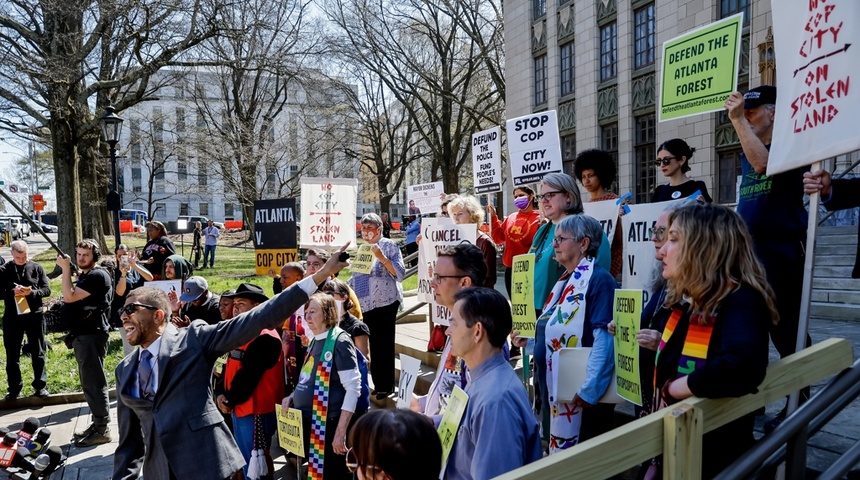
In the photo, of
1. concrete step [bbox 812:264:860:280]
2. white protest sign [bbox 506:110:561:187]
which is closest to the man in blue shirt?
white protest sign [bbox 506:110:561:187]

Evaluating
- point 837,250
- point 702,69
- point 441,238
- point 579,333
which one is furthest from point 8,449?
point 837,250

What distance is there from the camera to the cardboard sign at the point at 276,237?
6.85 metres

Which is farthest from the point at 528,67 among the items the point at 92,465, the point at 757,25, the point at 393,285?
the point at 92,465

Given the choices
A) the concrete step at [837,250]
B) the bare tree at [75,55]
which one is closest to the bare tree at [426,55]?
the bare tree at [75,55]

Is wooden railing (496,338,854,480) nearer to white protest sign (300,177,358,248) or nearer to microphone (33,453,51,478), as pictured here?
microphone (33,453,51,478)

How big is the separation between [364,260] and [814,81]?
437 cm

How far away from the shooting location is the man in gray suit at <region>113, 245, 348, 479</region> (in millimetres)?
3514

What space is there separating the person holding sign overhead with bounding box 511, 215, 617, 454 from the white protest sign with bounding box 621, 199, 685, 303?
73cm

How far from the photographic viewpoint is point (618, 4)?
19625 mm

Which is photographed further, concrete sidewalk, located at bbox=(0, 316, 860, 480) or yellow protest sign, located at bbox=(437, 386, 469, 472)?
concrete sidewalk, located at bbox=(0, 316, 860, 480)

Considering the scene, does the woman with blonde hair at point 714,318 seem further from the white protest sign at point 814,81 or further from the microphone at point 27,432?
the microphone at point 27,432

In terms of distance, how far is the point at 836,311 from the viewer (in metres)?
7.74

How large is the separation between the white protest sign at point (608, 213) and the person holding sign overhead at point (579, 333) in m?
1.05

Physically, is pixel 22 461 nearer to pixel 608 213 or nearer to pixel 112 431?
pixel 112 431
